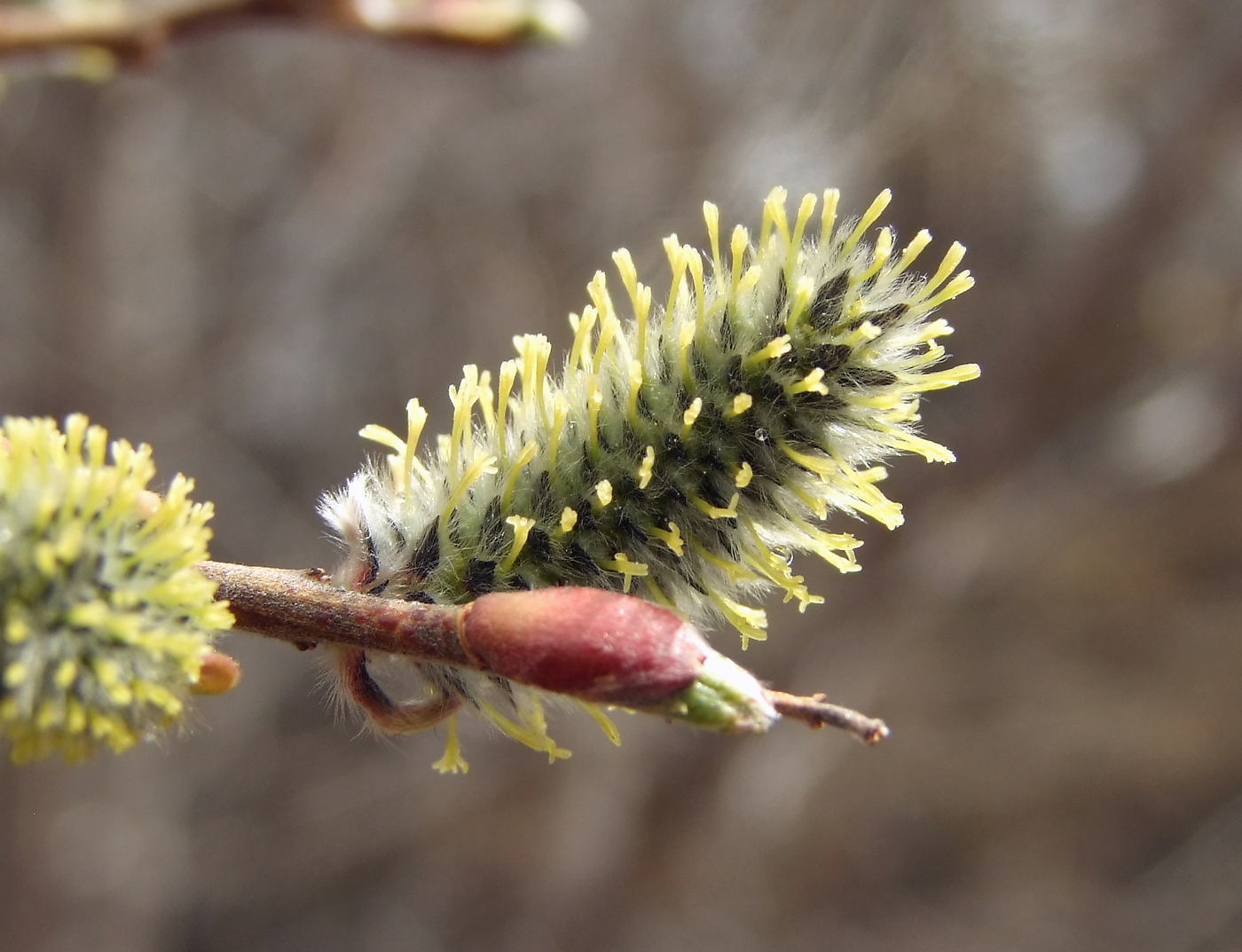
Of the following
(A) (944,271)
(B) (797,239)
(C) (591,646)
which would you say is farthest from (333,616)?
(A) (944,271)

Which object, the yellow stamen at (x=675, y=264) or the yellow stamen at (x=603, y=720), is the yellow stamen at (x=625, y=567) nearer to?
the yellow stamen at (x=603, y=720)

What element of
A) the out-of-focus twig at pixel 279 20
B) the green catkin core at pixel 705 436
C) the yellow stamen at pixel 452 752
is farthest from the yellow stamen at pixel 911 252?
the out-of-focus twig at pixel 279 20

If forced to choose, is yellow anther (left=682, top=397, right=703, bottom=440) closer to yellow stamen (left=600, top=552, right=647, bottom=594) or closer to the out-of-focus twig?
yellow stamen (left=600, top=552, right=647, bottom=594)

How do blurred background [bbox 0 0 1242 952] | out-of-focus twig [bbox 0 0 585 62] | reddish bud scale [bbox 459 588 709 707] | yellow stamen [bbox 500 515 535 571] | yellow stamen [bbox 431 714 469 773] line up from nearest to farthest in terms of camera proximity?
reddish bud scale [bbox 459 588 709 707] < yellow stamen [bbox 500 515 535 571] < yellow stamen [bbox 431 714 469 773] < out-of-focus twig [bbox 0 0 585 62] < blurred background [bbox 0 0 1242 952]

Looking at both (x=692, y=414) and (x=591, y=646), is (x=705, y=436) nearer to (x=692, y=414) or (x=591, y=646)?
(x=692, y=414)

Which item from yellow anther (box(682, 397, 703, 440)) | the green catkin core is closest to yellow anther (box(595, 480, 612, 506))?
the green catkin core

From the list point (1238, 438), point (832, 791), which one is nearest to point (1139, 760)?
point (832, 791)

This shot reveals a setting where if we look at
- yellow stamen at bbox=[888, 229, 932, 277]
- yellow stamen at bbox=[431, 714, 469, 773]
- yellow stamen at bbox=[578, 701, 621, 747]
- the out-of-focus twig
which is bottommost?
yellow stamen at bbox=[578, 701, 621, 747]
